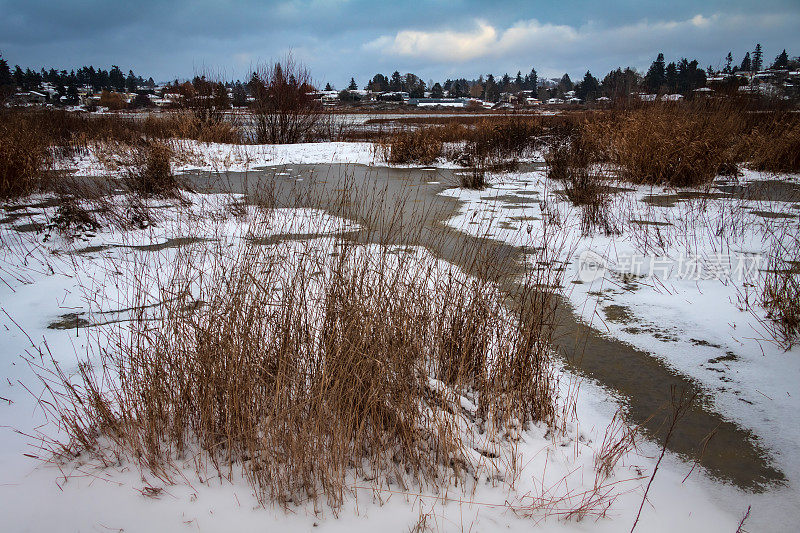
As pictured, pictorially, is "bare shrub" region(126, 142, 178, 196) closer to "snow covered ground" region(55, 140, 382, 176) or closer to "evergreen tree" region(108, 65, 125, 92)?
"snow covered ground" region(55, 140, 382, 176)

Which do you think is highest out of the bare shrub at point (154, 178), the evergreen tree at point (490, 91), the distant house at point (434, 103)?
the evergreen tree at point (490, 91)

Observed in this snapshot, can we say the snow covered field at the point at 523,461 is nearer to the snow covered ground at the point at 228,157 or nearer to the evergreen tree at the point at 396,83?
the snow covered ground at the point at 228,157

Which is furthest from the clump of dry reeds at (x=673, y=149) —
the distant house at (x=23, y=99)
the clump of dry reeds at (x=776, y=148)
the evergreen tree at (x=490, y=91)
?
the evergreen tree at (x=490, y=91)

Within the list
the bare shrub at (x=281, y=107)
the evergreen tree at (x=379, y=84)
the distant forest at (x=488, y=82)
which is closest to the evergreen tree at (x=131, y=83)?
the distant forest at (x=488, y=82)

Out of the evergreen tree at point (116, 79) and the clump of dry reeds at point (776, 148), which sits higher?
the evergreen tree at point (116, 79)

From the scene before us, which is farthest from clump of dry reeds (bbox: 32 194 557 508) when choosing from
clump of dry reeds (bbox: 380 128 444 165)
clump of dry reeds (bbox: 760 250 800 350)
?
clump of dry reeds (bbox: 380 128 444 165)

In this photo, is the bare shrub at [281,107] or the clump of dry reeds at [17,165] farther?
the bare shrub at [281,107]

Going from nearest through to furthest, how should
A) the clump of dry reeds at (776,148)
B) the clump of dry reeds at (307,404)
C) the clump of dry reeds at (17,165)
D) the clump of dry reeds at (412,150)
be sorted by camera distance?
the clump of dry reeds at (307,404) → the clump of dry reeds at (17,165) → the clump of dry reeds at (776,148) → the clump of dry reeds at (412,150)

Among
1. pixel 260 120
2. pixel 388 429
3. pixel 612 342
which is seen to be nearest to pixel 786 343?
pixel 612 342

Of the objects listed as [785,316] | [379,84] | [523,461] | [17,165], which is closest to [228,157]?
[17,165]

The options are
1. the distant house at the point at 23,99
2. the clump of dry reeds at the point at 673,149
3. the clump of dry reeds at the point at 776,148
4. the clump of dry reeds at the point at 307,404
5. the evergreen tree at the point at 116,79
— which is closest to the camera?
the clump of dry reeds at the point at 307,404

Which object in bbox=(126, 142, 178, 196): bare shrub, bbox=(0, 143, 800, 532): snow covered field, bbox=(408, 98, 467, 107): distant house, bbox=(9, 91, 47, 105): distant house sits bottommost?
bbox=(0, 143, 800, 532): snow covered field

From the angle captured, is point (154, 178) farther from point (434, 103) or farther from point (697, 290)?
point (434, 103)

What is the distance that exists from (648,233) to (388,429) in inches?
197
